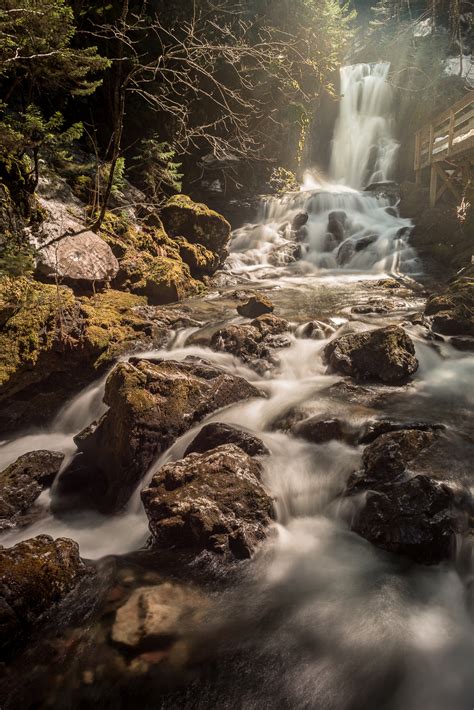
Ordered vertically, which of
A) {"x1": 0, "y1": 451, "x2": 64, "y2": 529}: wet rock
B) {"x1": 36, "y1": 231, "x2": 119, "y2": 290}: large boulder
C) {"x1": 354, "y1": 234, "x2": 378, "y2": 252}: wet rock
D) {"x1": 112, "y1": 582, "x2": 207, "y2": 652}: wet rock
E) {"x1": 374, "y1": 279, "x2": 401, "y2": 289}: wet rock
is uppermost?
{"x1": 354, "y1": 234, "x2": 378, "y2": 252}: wet rock

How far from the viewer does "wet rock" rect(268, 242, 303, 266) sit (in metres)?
14.2

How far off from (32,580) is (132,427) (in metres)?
1.78

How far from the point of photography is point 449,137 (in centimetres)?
1312

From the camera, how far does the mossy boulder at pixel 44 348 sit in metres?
5.36

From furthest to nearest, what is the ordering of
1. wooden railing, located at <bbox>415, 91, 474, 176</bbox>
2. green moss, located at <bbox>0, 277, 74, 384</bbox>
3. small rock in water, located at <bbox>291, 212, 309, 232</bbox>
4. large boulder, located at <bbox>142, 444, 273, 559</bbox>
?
1. small rock in water, located at <bbox>291, 212, 309, 232</bbox>
2. wooden railing, located at <bbox>415, 91, 474, 176</bbox>
3. green moss, located at <bbox>0, 277, 74, 384</bbox>
4. large boulder, located at <bbox>142, 444, 273, 559</bbox>

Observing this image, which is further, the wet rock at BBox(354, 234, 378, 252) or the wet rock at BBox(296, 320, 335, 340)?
the wet rock at BBox(354, 234, 378, 252)

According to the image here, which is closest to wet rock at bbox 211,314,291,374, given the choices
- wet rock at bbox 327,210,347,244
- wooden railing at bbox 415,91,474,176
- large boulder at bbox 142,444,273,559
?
large boulder at bbox 142,444,273,559

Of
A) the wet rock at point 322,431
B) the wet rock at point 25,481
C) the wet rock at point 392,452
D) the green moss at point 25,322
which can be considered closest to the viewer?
the wet rock at point 392,452

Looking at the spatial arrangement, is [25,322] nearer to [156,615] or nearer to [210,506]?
[210,506]

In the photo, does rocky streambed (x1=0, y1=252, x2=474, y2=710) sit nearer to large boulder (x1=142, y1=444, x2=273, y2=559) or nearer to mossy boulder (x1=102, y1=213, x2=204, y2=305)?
large boulder (x1=142, y1=444, x2=273, y2=559)

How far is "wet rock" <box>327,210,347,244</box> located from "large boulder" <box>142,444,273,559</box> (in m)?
13.1

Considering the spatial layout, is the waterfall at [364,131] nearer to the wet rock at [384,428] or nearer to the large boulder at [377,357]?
the large boulder at [377,357]

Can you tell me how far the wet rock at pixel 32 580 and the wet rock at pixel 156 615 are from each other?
53cm

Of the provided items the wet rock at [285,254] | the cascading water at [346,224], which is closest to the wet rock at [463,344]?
the cascading water at [346,224]
